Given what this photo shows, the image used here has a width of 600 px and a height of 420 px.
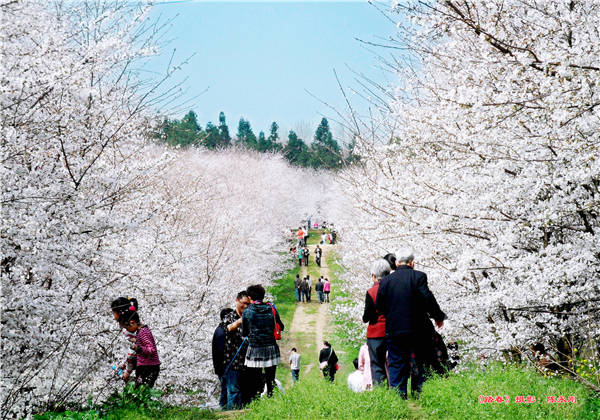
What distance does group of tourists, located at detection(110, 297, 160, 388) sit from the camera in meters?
5.80

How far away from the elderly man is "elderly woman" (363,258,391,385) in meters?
0.22

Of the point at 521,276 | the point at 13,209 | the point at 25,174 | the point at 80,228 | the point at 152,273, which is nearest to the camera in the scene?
the point at 13,209

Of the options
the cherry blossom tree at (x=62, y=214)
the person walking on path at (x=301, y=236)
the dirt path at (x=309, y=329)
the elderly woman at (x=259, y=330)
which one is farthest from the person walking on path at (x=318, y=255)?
the elderly woman at (x=259, y=330)

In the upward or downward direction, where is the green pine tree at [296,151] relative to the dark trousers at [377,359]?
upward

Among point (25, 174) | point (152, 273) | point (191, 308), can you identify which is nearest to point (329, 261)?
point (191, 308)

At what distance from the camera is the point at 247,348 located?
21.0ft

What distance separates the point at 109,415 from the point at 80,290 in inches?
54.8

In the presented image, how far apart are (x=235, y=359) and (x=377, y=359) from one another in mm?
1903

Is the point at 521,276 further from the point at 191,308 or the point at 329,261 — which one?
the point at 329,261

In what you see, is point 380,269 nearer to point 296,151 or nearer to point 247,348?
point 247,348

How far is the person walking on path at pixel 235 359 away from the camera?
659 cm

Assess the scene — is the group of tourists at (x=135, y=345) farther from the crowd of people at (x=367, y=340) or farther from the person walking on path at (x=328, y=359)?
the person walking on path at (x=328, y=359)

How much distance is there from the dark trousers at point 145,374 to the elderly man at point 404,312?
2.73 meters

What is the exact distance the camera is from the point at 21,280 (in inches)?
203
